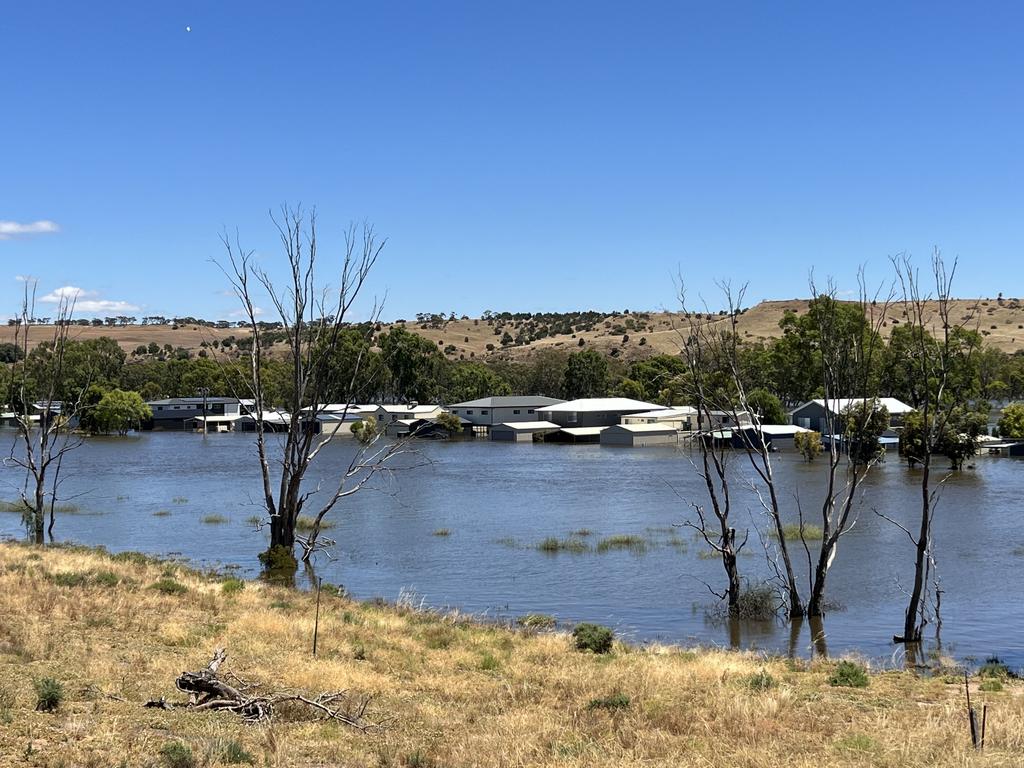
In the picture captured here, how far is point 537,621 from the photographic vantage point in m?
26.8

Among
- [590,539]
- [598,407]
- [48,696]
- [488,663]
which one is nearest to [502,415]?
[598,407]

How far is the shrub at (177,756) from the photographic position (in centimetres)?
1046

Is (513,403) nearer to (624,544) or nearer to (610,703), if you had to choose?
(624,544)

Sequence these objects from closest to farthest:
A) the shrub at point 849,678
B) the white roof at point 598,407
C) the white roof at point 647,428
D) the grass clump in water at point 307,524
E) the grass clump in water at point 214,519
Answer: the shrub at point 849,678 < the grass clump in water at point 307,524 < the grass clump in water at point 214,519 < the white roof at point 647,428 < the white roof at point 598,407

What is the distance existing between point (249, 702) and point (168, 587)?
1200 cm

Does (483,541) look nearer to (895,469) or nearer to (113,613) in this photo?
(113,613)

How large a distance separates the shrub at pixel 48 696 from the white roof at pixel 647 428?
95107 mm

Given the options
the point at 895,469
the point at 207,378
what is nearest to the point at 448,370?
the point at 207,378

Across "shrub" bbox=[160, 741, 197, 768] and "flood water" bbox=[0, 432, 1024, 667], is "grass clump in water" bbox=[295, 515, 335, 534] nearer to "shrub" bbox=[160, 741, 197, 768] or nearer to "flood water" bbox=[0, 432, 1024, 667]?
"flood water" bbox=[0, 432, 1024, 667]

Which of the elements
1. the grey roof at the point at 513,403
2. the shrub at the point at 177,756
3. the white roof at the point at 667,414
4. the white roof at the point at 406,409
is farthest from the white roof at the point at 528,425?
the shrub at the point at 177,756

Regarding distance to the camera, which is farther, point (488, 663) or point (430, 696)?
point (488, 663)

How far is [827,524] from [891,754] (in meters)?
14.6

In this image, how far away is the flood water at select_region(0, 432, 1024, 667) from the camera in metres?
28.5

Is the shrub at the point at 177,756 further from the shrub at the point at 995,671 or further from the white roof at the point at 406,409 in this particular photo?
the white roof at the point at 406,409
